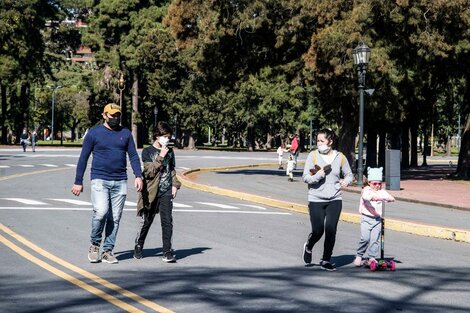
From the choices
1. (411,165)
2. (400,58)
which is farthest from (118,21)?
(400,58)

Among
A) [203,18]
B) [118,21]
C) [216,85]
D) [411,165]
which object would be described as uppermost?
[118,21]

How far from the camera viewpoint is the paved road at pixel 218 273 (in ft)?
25.7

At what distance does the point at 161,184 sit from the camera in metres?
10.6

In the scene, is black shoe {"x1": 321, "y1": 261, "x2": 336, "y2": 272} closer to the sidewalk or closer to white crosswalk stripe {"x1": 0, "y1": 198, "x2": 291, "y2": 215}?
white crosswalk stripe {"x1": 0, "y1": 198, "x2": 291, "y2": 215}

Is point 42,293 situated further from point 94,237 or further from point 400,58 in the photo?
point 400,58

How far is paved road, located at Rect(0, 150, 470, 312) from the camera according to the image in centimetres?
782

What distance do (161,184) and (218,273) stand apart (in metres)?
1.53

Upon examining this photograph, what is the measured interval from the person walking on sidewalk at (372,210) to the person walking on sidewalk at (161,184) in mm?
2366

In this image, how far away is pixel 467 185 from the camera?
3250 centimetres

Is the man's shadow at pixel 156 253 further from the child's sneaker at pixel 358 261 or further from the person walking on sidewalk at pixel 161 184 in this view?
the child's sneaker at pixel 358 261

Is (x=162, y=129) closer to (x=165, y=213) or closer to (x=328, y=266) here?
(x=165, y=213)

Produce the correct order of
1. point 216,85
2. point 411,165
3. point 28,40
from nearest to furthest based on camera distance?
point 216,85
point 411,165
point 28,40

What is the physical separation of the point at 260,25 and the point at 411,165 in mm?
24821

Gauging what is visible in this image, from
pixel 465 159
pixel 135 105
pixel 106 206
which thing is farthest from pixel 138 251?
pixel 135 105
